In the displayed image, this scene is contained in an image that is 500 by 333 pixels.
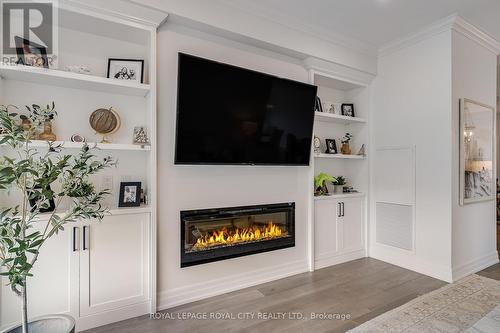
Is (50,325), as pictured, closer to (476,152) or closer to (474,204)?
(474,204)

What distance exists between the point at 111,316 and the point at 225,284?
1072 mm

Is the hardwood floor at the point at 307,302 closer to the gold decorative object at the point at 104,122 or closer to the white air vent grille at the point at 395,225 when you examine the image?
the white air vent grille at the point at 395,225

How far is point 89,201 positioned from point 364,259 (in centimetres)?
357

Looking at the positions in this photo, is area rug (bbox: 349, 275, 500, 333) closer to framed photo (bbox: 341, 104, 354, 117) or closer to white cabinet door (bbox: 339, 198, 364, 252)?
white cabinet door (bbox: 339, 198, 364, 252)

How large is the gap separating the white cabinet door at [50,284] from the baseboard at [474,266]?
152 inches

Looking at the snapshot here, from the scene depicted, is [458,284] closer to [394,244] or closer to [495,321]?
[394,244]

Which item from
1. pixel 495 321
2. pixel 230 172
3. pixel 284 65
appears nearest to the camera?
pixel 495 321

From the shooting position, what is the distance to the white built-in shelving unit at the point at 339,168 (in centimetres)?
360

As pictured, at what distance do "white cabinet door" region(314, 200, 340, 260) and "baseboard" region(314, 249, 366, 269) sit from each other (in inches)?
1.6


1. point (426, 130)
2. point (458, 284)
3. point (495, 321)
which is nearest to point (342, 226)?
point (458, 284)

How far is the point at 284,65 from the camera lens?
11.1ft

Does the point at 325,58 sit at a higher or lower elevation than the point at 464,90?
higher

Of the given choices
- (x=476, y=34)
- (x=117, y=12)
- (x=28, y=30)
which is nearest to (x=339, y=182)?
(x=476, y=34)

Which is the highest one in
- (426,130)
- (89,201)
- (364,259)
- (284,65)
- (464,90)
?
(284,65)
